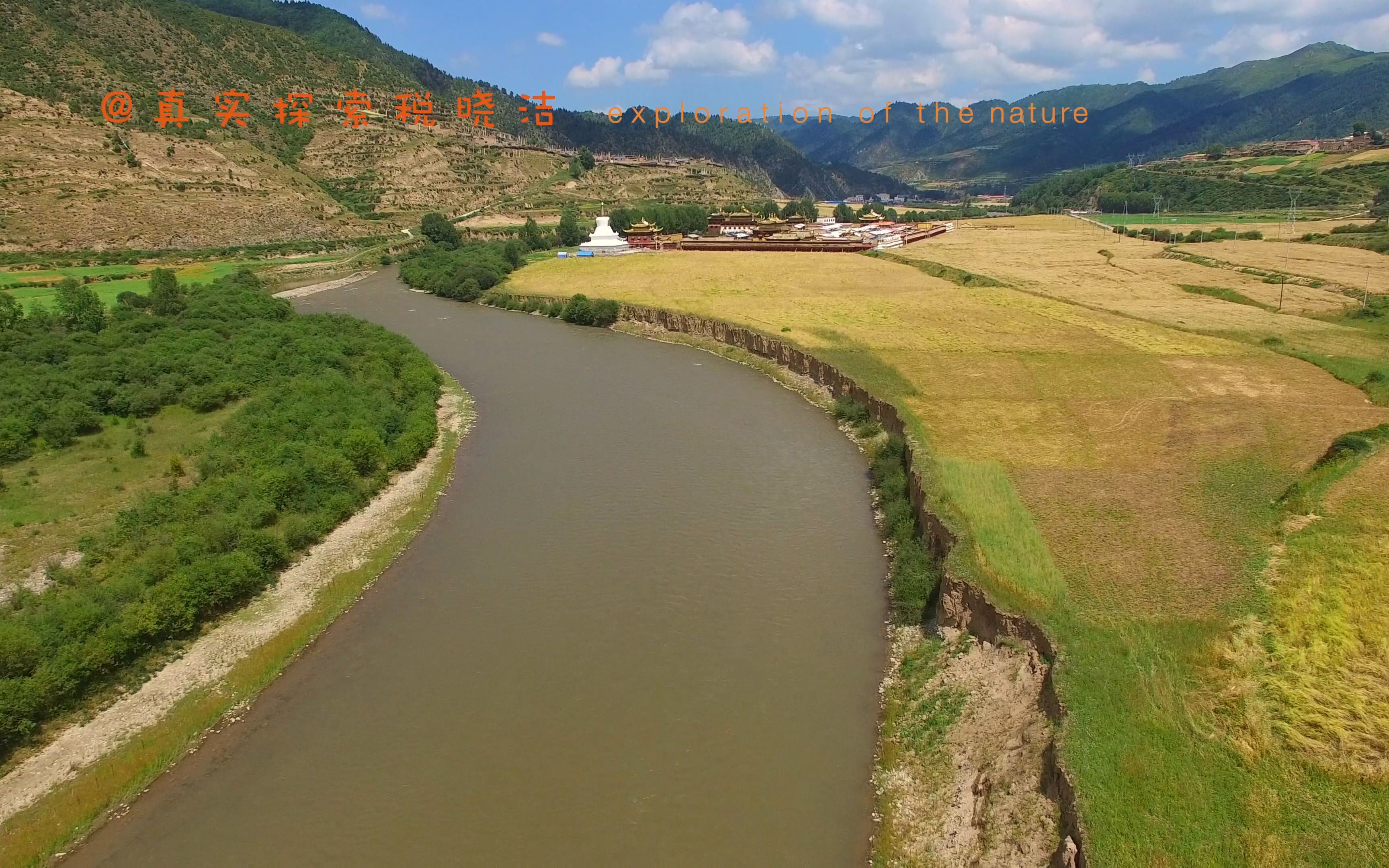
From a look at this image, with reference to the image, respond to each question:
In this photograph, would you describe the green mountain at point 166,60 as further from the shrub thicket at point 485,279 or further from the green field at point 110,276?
the shrub thicket at point 485,279

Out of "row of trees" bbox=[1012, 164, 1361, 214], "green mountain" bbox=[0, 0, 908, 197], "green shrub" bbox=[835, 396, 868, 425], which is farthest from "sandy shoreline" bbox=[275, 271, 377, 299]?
"row of trees" bbox=[1012, 164, 1361, 214]

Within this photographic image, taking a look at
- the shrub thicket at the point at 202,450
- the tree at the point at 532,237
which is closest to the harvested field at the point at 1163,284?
the shrub thicket at the point at 202,450

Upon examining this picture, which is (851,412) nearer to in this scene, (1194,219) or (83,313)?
(83,313)

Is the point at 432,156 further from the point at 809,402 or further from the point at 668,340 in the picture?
the point at 809,402

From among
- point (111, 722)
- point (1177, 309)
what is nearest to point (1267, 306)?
point (1177, 309)

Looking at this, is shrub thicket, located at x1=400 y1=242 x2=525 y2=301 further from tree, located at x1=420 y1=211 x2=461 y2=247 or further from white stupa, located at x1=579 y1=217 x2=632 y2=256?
white stupa, located at x1=579 y1=217 x2=632 y2=256
